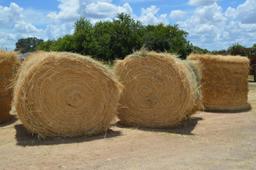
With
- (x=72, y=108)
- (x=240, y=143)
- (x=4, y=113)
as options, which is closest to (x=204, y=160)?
(x=240, y=143)

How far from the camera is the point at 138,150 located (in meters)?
8.30

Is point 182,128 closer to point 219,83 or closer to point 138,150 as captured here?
point 138,150

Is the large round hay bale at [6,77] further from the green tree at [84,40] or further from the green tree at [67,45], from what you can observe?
the green tree at [67,45]

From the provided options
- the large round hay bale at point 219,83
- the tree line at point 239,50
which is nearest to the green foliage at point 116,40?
the tree line at point 239,50

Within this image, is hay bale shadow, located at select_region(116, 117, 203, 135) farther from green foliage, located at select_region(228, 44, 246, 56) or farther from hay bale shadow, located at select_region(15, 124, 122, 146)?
green foliage, located at select_region(228, 44, 246, 56)

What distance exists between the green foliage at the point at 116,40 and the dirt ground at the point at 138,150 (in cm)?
2897

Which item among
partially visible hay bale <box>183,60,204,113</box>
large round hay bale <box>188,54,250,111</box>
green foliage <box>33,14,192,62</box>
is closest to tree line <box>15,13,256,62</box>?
green foliage <box>33,14,192,62</box>

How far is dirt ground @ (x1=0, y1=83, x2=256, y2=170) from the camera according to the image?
725 centimetres

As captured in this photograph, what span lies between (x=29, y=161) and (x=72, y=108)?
242cm

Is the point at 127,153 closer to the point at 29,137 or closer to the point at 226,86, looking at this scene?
the point at 29,137

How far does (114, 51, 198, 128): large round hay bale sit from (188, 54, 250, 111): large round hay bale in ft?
12.6

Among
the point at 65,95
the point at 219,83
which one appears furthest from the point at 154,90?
the point at 219,83

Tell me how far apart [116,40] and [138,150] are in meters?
35.4

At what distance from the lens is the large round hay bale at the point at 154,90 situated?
10977mm
